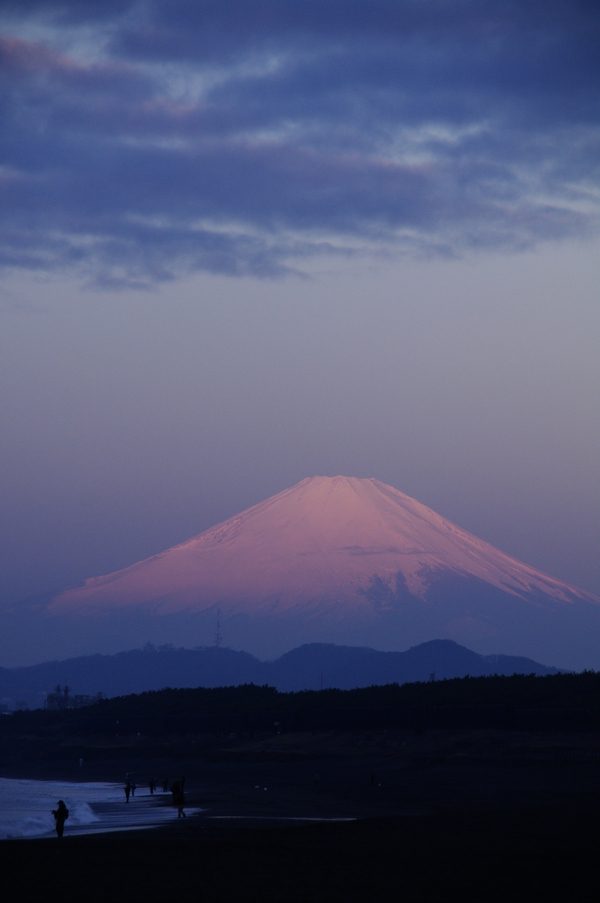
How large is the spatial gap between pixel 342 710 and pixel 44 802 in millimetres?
41082

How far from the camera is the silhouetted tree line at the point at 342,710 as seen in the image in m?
75.6

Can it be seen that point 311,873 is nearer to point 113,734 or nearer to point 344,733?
point 344,733

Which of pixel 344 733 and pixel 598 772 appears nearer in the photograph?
pixel 598 772

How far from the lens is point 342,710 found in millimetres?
90500

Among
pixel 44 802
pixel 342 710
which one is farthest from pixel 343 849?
pixel 342 710

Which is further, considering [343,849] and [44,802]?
[44,802]

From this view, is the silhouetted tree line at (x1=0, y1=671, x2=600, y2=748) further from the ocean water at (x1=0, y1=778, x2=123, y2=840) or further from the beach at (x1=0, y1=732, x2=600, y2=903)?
the beach at (x1=0, y1=732, x2=600, y2=903)

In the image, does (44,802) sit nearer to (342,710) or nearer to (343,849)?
(343,849)

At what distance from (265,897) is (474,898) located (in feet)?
9.84

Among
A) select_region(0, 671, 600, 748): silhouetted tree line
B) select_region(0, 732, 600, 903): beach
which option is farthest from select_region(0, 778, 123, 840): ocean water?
select_region(0, 671, 600, 748): silhouetted tree line

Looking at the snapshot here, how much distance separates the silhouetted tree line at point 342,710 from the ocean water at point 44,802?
73.5ft

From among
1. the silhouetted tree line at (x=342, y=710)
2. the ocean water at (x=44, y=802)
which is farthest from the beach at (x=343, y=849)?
the silhouetted tree line at (x=342, y=710)

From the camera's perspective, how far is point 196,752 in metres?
86.1

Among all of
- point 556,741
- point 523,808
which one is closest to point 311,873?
point 523,808
